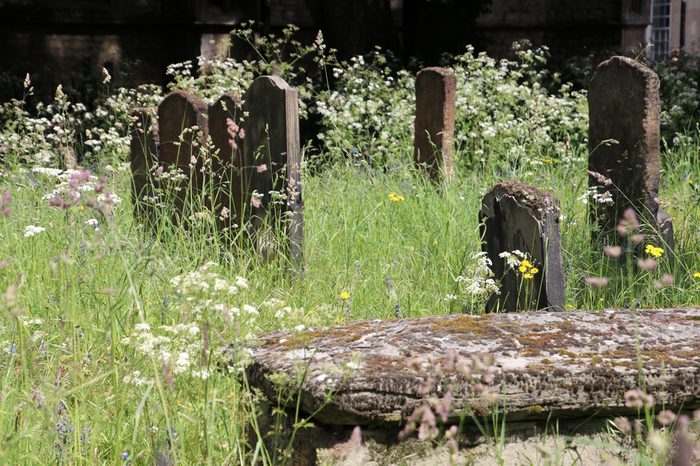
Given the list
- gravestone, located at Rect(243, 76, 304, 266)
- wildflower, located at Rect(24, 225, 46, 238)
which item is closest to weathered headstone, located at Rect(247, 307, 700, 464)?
wildflower, located at Rect(24, 225, 46, 238)

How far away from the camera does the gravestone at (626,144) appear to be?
15.8 feet

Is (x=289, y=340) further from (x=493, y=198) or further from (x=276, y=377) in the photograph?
(x=493, y=198)

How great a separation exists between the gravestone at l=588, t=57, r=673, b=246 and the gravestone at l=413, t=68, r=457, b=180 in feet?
6.01

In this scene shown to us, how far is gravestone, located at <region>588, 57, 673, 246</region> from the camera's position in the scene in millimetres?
4801

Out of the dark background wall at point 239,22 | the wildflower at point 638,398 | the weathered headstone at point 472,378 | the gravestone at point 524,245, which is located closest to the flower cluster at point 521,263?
the gravestone at point 524,245

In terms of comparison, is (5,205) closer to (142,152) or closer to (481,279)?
(481,279)

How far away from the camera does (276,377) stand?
2113 mm

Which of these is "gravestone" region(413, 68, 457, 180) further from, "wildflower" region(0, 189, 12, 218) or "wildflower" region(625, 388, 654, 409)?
"wildflower" region(625, 388, 654, 409)

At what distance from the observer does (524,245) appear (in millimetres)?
3877

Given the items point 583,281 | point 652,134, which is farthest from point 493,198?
point 652,134

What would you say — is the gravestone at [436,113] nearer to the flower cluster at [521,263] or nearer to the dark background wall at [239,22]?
the flower cluster at [521,263]

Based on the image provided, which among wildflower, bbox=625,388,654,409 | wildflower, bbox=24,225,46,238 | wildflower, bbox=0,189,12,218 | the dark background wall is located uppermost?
the dark background wall

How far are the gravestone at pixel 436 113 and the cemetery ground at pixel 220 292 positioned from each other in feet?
0.70

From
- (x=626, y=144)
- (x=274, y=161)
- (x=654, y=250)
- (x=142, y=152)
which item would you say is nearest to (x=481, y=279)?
(x=654, y=250)
